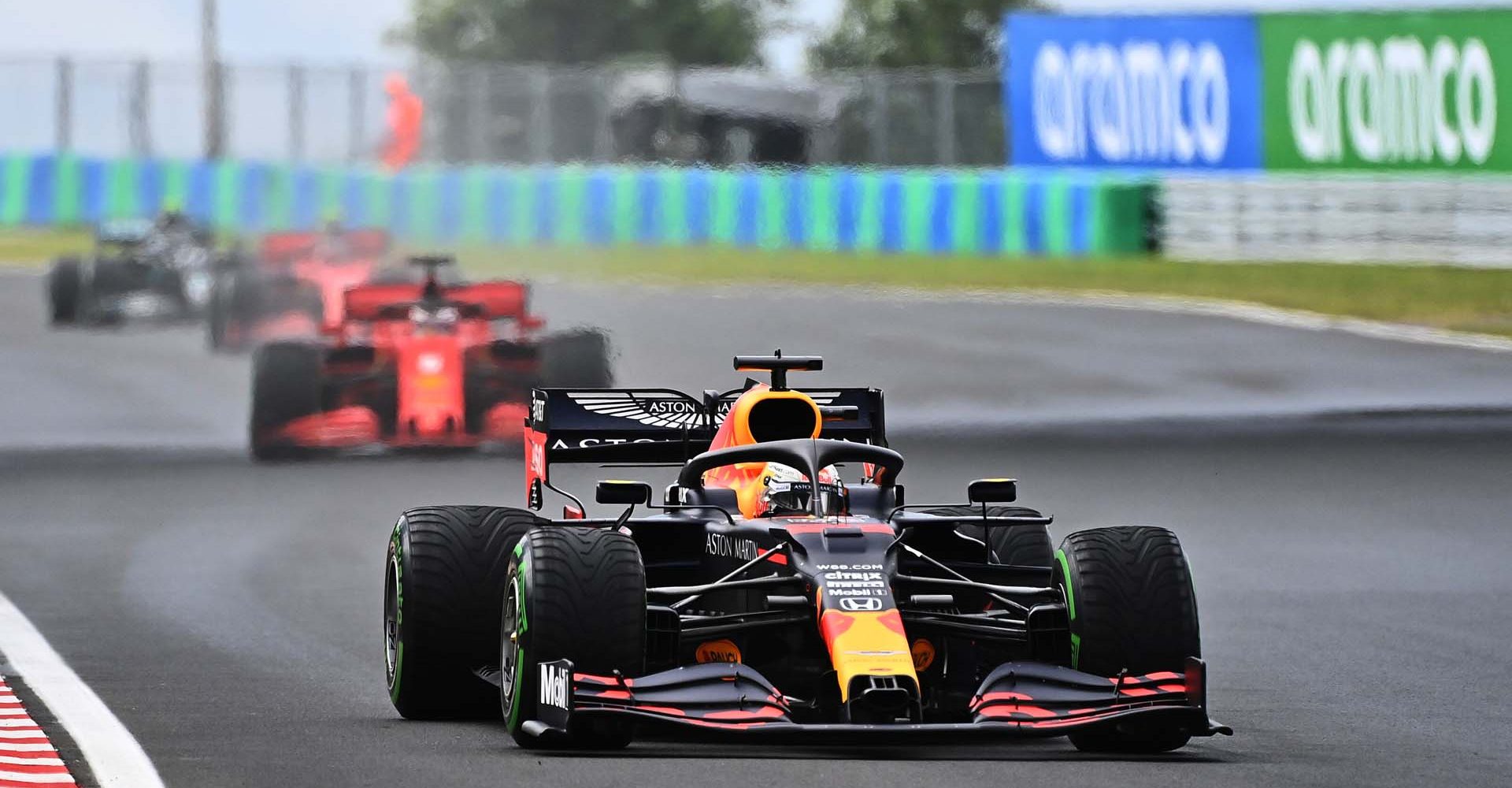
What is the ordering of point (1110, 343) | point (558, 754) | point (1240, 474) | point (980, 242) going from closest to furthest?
point (558, 754)
point (1240, 474)
point (1110, 343)
point (980, 242)

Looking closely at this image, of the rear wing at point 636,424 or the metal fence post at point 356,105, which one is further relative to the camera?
the metal fence post at point 356,105

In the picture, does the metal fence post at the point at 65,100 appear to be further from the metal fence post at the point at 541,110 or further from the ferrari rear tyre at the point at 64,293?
the ferrari rear tyre at the point at 64,293

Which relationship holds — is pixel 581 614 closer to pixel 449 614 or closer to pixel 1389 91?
pixel 449 614

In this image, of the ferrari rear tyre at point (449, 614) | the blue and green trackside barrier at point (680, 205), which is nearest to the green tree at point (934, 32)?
the blue and green trackside barrier at point (680, 205)

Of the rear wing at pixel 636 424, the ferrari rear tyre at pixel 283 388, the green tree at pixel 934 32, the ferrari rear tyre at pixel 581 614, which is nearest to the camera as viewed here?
the ferrari rear tyre at pixel 581 614

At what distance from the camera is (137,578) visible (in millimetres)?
13180

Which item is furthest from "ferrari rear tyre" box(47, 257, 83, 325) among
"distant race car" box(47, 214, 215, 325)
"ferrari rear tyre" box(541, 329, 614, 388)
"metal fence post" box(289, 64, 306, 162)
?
"metal fence post" box(289, 64, 306, 162)

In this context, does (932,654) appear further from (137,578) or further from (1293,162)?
(1293,162)

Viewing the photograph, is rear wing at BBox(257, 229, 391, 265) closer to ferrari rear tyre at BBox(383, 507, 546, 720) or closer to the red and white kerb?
ferrari rear tyre at BBox(383, 507, 546, 720)

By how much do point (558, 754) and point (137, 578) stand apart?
5.82 metres

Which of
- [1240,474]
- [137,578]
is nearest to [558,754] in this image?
[137,578]

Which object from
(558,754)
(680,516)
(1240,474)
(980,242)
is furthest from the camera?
(980,242)

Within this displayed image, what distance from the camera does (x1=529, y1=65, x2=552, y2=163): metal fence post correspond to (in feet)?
140

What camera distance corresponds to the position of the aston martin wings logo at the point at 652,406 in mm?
10695
